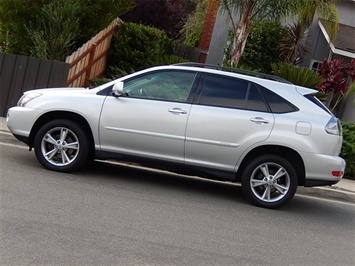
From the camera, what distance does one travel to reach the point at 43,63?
12.8 meters

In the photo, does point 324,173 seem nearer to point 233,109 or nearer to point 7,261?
point 233,109

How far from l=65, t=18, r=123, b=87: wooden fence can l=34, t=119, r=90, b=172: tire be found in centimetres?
532

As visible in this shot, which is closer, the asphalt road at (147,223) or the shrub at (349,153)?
the asphalt road at (147,223)

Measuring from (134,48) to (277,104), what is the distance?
30.8 feet

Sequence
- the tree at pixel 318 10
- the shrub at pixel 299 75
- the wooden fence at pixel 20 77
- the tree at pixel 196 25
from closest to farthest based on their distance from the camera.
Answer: the wooden fence at pixel 20 77
the shrub at pixel 299 75
the tree at pixel 318 10
the tree at pixel 196 25

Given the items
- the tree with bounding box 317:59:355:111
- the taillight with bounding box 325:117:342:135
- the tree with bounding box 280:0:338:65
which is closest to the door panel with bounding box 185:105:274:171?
the taillight with bounding box 325:117:342:135

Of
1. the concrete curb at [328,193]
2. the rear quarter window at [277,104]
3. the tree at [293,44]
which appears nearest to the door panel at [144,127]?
the rear quarter window at [277,104]

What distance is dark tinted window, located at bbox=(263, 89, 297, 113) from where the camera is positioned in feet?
27.3

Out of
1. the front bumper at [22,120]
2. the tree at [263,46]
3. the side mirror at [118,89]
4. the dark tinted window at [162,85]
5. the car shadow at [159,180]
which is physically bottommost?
the car shadow at [159,180]

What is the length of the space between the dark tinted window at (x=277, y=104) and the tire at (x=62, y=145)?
2473 mm

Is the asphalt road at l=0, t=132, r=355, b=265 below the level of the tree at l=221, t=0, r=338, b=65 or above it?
below

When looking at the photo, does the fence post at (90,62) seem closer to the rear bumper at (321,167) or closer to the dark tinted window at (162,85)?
the dark tinted window at (162,85)

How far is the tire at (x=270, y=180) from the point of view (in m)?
8.14

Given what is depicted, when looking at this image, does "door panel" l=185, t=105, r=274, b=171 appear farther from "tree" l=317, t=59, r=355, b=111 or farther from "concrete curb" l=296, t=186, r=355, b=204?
"tree" l=317, t=59, r=355, b=111
